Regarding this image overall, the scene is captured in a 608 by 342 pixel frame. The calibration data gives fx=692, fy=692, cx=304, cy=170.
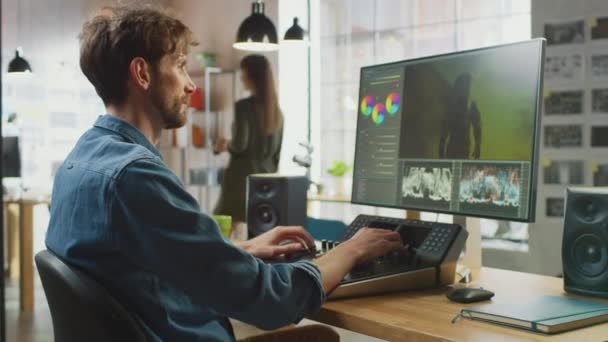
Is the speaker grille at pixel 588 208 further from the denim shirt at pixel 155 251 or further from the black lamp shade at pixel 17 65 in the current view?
the black lamp shade at pixel 17 65

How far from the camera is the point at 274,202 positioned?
83.1 inches

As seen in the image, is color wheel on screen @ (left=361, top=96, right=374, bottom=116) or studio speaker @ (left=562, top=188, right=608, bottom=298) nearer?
studio speaker @ (left=562, top=188, right=608, bottom=298)

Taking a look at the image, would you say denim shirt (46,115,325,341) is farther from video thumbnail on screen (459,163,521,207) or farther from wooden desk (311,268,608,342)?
video thumbnail on screen (459,163,521,207)

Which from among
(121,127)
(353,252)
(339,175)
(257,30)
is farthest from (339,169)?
(121,127)

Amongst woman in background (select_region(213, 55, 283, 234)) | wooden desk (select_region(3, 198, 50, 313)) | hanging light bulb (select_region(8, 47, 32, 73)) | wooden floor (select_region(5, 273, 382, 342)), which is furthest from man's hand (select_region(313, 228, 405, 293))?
woman in background (select_region(213, 55, 283, 234))

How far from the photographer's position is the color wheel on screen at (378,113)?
1637 millimetres

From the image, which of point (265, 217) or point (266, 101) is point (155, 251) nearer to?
point (265, 217)

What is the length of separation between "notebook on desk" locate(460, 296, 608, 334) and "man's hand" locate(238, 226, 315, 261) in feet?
1.59

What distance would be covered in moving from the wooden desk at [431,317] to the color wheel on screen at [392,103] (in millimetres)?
434

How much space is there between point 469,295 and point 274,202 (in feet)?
3.17

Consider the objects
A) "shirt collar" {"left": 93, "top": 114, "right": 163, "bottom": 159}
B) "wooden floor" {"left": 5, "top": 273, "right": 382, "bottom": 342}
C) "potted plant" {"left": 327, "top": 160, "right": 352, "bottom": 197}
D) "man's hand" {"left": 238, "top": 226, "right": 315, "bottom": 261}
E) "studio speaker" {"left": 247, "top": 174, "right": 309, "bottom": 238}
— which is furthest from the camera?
"potted plant" {"left": 327, "top": 160, "right": 352, "bottom": 197}

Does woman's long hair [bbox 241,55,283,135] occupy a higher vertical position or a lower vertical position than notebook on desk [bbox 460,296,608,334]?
higher

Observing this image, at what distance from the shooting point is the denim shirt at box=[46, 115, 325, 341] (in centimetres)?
98

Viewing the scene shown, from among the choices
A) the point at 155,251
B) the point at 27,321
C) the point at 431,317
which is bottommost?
the point at 27,321
